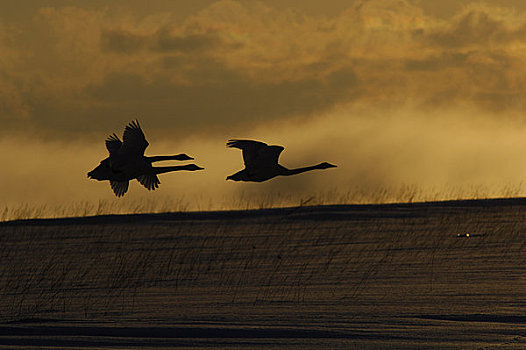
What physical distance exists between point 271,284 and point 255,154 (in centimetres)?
834

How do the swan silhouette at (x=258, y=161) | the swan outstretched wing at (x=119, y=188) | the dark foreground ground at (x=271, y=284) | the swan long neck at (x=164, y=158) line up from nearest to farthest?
the swan long neck at (x=164, y=158), the swan silhouette at (x=258, y=161), the swan outstretched wing at (x=119, y=188), the dark foreground ground at (x=271, y=284)

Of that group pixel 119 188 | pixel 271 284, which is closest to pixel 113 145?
pixel 119 188

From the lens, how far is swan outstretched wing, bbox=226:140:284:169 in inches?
362

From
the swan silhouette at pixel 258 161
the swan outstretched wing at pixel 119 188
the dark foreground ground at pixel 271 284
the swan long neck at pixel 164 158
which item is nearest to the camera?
the swan long neck at pixel 164 158

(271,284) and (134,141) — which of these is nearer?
(134,141)

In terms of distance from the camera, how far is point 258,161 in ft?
30.4

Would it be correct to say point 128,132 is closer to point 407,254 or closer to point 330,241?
point 407,254

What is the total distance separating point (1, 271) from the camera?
21656mm

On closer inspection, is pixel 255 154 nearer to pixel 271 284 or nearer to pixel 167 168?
pixel 167 168

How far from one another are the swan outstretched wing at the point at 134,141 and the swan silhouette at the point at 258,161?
2.43ft

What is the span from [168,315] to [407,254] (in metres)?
9.48

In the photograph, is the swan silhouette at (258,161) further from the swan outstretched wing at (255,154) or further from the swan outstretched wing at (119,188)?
the swan outstretched wing at (119,188)

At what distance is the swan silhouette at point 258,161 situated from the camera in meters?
9.03

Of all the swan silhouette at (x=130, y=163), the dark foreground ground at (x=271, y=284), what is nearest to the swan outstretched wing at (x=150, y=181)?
the swan silhouette at (x=130, y=163)
